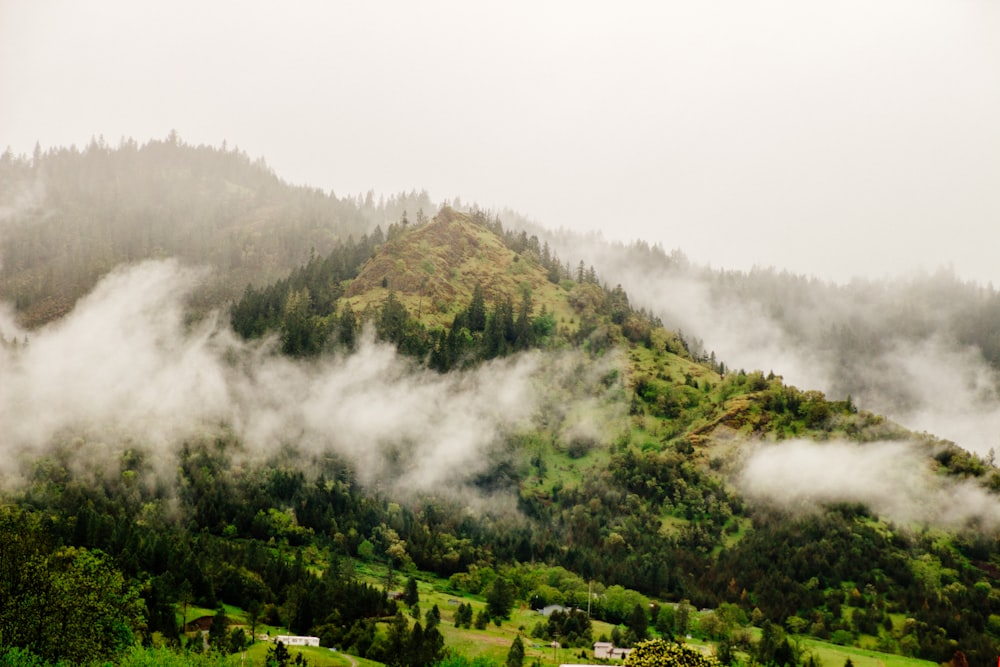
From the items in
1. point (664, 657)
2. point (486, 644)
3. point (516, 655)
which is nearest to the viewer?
point (664, 657)

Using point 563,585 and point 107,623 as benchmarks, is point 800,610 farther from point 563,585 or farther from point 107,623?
point 107,623

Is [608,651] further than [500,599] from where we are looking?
No

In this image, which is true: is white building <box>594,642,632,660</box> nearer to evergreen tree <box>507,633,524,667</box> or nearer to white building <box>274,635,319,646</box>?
evergreen tree <box>507,633,524,667</box>

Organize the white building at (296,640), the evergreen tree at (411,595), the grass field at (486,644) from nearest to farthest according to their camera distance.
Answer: the grass field at (486,644), the white building at (296,640), the evergreen tree at (411,595)

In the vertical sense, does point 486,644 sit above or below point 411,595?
above

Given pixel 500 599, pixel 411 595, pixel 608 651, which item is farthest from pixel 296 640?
pixel 608 651

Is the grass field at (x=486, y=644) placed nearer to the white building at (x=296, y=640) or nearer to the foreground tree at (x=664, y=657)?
the white building at (x=296, y=640)

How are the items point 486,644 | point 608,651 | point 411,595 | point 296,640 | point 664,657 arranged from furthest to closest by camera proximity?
point 411,595, point 608,651, point 486,644, point 296,640, point 664,657

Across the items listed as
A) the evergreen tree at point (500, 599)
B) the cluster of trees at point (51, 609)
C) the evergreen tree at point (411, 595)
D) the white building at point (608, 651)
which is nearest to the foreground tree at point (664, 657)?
the cluster of trees at point (51, 609)

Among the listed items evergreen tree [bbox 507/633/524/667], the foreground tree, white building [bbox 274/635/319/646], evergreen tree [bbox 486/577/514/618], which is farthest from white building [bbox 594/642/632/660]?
the foreground tree

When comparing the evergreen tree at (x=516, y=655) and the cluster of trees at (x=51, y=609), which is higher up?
the cluster of trees at (x=51, y=609)

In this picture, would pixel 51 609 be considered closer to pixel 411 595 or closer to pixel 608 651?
pixel 411 595

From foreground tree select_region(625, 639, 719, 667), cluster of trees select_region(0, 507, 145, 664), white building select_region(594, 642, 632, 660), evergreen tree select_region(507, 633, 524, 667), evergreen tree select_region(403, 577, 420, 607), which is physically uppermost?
foreground tree select_region(625, 639, 719, 667)

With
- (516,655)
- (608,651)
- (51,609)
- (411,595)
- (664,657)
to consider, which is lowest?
(411,595)
